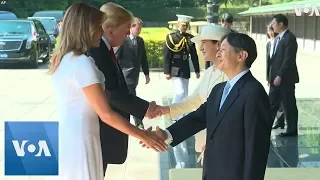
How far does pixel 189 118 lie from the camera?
3.37m

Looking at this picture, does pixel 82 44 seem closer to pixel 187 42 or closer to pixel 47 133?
pixel 47 133

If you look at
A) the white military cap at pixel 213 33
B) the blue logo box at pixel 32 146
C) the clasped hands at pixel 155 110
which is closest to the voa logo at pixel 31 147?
the blue logo box at pixel 32 146

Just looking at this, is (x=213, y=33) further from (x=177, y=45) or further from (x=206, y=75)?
(x=177, y=45)

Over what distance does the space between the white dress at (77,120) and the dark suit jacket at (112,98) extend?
0.38 metres

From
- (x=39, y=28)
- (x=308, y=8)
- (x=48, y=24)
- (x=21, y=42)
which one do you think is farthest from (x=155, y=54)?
(x=48, y=24)

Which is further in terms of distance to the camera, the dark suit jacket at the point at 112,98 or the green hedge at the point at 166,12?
the green hedge at the point at 166,12

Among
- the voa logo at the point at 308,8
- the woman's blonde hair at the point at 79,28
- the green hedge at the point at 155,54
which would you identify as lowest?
the green hedge at the point at 155,54

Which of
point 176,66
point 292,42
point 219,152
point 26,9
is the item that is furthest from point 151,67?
point 219,152

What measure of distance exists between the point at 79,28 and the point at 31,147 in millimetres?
1557

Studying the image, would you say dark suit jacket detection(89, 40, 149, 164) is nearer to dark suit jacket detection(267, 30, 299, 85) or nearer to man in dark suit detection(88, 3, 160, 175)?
man in dark suit detection(88, 3, 160, 175)

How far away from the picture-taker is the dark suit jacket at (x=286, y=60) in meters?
7.41

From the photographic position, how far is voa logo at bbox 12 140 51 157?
4.30 metres

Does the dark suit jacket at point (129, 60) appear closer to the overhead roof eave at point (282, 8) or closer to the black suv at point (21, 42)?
the black suv at point (21, 42)

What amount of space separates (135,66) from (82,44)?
4.95m
